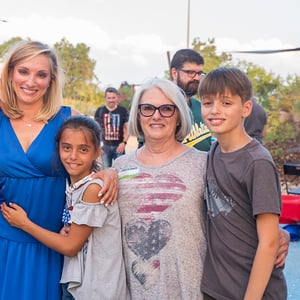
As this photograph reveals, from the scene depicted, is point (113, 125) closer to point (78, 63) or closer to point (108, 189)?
point (108, 189)

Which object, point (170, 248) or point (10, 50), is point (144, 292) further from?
point (10, 50)

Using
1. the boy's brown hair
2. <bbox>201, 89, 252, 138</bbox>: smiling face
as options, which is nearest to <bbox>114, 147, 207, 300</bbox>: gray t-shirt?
<bbox>201, 89, 252, 138</bbox>: smiling face

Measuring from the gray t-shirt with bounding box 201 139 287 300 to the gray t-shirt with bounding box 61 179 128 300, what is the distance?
38 centimetres

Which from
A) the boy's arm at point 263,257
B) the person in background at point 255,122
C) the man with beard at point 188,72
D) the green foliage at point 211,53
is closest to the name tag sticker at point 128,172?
the boy's arm at point 263,257

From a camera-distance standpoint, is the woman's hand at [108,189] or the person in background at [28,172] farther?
the person in background at [28,172]

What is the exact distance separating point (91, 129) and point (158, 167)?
40 centimetres

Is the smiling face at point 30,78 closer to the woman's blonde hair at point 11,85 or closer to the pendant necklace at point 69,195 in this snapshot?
the woman's blonde hair at point 11,85

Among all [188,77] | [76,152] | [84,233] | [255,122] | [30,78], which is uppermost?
[188,77]

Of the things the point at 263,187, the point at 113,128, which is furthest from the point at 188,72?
the point at 113,128

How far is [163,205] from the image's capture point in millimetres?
2074

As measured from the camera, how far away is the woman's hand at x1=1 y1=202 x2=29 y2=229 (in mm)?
2213

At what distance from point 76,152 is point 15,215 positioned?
40 centimetres

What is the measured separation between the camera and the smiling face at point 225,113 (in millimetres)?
1967

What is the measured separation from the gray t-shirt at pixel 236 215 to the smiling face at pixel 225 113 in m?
0.10
